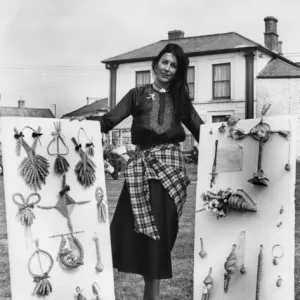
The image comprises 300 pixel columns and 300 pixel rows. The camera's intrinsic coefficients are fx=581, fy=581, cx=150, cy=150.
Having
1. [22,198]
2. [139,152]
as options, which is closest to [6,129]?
[22,198]

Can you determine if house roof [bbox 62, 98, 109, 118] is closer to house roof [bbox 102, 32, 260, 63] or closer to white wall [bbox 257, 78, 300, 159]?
house roof [bbox 102, 32, 260, 63]

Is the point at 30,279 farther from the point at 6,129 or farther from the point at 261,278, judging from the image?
the point at 261,278

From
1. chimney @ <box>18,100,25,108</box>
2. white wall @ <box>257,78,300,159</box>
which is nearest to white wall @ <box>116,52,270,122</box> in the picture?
white wall @ <box>257,78,300,159</box>

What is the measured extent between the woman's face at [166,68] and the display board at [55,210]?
48cm

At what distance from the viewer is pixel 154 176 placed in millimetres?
3391

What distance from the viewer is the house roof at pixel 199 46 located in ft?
69.4

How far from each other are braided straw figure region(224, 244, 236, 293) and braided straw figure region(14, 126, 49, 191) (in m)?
1.15

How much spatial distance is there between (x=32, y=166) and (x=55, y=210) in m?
0.29

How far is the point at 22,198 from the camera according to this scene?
3.18m

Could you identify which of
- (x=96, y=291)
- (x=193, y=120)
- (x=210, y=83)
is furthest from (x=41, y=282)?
(x=210, y=83)

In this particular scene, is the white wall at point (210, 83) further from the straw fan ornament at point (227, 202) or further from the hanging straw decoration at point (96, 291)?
the hanging straw decoration at point (96, 291)

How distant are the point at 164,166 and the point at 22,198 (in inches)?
32.9

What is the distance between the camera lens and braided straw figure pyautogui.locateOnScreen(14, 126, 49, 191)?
3.19 meters

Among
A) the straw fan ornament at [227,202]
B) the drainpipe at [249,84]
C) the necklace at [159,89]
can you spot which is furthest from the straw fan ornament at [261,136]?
the drainpipe at [249,84]
